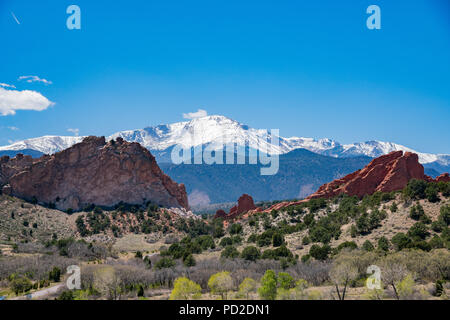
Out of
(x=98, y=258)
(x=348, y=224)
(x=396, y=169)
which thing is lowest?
(x=98, y=258)

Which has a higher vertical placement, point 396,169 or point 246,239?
point 396,169

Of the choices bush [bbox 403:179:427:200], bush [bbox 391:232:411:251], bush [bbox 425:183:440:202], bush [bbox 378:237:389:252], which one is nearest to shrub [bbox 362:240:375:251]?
bush [bbox 378:237:389:252]

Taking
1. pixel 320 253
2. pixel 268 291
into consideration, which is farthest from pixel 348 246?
pixel 268 291

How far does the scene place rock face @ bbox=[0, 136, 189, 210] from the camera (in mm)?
90438

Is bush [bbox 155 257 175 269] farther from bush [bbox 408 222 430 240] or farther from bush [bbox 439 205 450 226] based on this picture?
bush [bbox 439 205 450 226]

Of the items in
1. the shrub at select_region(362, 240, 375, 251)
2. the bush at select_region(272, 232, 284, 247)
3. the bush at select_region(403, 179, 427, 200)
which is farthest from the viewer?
the bush at select_region(403, 179, 427, 200)

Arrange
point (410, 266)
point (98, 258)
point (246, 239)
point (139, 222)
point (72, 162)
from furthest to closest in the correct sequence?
point (72, 162) → point (139, 222) → point (246, 239) → point (98, 258) → point (410, 266)

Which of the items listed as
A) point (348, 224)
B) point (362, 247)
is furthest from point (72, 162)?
point (362, 247)

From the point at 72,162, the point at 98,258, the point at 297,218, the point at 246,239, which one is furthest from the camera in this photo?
the point at 72,162

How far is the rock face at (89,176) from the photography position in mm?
90438

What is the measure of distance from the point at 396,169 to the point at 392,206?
2387 centimetres

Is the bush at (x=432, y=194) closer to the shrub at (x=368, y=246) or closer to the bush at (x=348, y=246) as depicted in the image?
the shrub at (x=368, y=246)
